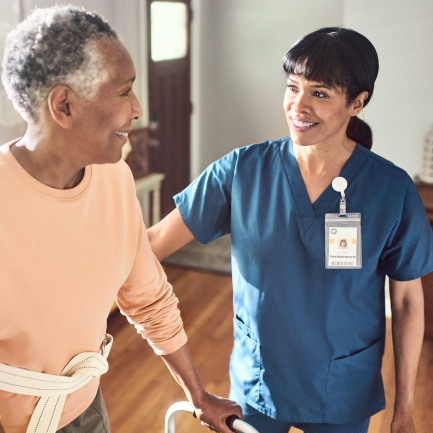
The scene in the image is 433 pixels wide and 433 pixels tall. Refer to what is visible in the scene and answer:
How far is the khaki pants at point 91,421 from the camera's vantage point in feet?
2.81

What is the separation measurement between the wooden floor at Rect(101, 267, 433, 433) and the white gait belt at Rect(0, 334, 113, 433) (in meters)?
1.37

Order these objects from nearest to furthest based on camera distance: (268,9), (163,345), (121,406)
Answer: (163,345), (121,406), (268,9)

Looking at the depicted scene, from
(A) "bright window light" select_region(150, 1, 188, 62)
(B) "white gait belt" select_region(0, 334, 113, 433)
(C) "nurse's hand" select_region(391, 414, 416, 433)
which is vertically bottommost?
(C) "nurse's hand" select_region(391, 414, 416, 433)

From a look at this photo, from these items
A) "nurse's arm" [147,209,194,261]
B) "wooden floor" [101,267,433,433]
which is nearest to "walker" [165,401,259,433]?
"nurse's arm" [147,209,194,261]

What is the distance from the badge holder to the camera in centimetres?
102

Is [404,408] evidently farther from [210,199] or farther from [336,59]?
[336,59]

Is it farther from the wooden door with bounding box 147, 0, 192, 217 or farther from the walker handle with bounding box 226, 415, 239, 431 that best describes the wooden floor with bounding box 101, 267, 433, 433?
the wooden door with bounding box 147, 0, 192, 217

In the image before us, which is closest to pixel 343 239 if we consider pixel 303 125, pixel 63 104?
pixel 303 125

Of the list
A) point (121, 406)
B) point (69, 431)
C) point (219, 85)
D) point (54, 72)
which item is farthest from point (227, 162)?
point (219, 85)

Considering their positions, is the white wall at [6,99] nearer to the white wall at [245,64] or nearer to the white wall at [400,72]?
the white wall at [400,72]

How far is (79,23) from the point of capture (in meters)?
0.66

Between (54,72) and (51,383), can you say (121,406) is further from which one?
(54,72)

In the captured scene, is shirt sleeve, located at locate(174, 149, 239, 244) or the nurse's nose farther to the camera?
shirt sleeve, located at locate(174, 149, 239, 244)

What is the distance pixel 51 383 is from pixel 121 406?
5.09ft
